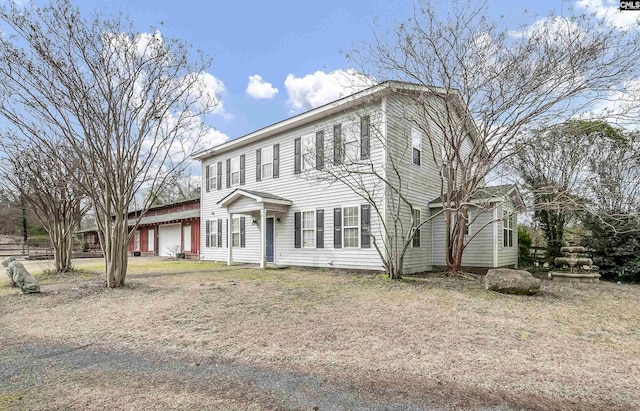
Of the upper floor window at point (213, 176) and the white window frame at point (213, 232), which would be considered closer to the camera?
the white window frame at point (213, 232)

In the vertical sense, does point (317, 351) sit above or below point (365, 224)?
below

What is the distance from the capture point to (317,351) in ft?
14.1

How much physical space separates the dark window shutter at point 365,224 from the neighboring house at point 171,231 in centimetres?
1173

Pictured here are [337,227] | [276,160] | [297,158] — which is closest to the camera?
[337,227]

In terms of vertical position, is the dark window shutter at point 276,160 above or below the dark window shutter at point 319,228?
above

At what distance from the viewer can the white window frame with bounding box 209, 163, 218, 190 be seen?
18069mm

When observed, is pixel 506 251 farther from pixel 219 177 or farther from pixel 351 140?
pixel 219 177

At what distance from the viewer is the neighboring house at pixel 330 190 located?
38.0ft

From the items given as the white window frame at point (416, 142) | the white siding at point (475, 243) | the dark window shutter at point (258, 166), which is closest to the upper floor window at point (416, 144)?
the white window frame at point (416, 142)

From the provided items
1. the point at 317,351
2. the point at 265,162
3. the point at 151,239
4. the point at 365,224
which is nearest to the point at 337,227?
the point at 365,224

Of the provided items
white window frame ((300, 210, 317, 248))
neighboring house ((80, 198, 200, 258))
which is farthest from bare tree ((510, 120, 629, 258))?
A: neighboring house ((80, 198, 200, 258))

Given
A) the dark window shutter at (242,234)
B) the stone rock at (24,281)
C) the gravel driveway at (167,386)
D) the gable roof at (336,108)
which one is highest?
the gable roof at (336,108)

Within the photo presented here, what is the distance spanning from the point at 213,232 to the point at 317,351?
14.6m

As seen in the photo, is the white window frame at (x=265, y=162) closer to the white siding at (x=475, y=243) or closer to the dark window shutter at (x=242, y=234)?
the dark window shutter at (x=242, y=234)
